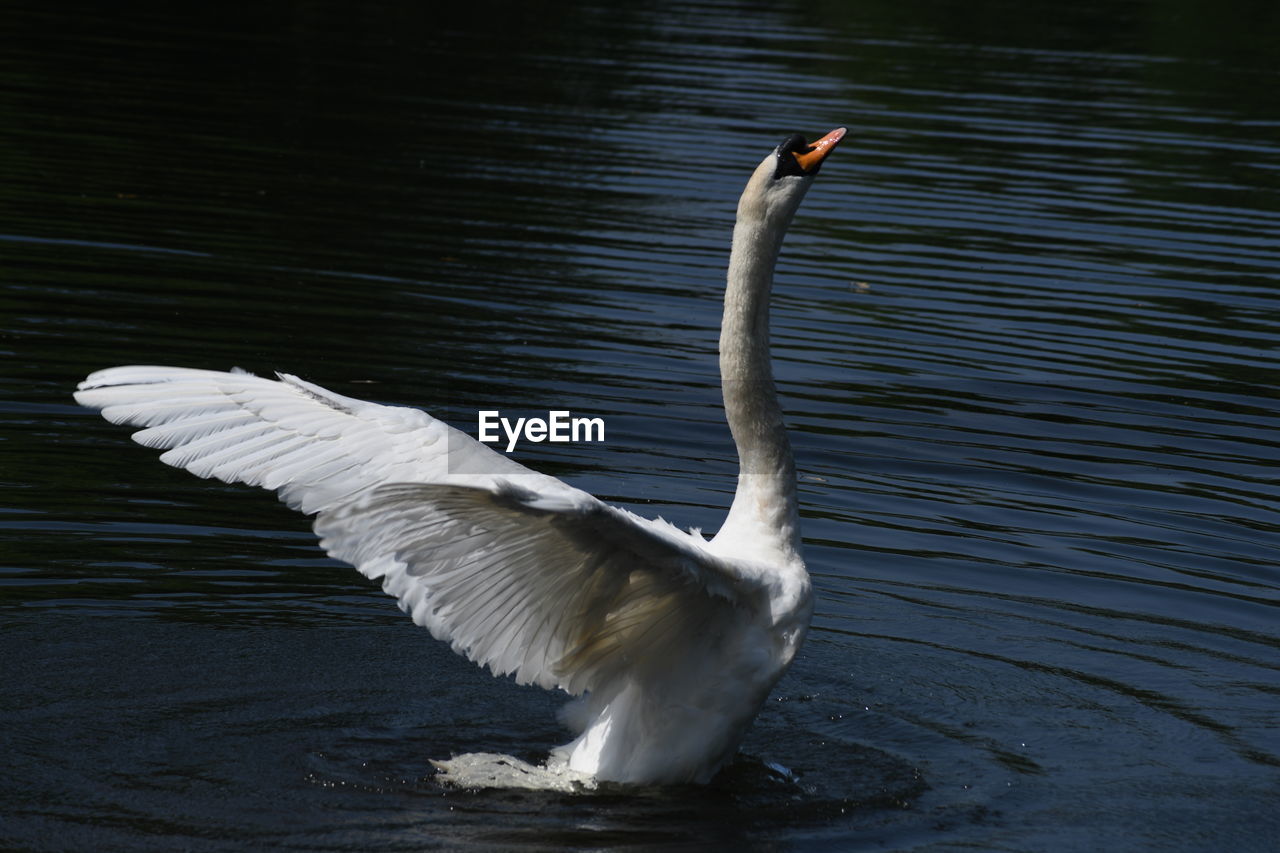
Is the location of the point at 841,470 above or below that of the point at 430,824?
above

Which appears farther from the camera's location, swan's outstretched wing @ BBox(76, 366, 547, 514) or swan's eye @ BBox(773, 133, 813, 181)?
swan's eye @ BBox(773, 133, 813, 181)

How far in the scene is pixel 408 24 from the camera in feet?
95.8

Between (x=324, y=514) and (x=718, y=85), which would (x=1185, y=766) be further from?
(x=718, y=85)

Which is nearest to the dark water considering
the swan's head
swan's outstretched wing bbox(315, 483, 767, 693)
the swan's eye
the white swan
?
the white swan

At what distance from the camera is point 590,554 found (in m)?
5.87

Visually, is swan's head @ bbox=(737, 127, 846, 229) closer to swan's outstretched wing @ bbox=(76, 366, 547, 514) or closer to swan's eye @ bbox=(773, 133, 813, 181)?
swan's eye @ bbox=(773, 133, 813, 181)

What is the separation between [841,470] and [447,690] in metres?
3.65

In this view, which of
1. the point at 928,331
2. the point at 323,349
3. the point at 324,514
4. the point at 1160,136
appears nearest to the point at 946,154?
the point at 1160,136

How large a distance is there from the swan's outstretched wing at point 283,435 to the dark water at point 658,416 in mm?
1132

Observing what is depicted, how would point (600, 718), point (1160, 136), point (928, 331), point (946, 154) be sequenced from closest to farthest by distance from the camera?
point (600, 718) → point (928, 331) → point (946, 154) → point (1160, 136)

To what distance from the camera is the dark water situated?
22.2 ft

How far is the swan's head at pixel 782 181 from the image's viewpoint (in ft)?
21.5

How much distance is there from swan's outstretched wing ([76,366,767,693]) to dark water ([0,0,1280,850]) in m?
0.65

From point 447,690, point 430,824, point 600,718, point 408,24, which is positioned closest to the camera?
point 430,824
